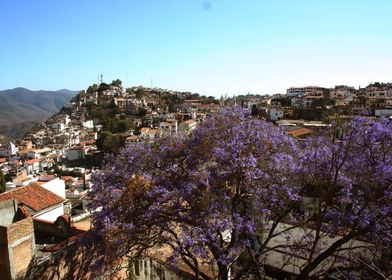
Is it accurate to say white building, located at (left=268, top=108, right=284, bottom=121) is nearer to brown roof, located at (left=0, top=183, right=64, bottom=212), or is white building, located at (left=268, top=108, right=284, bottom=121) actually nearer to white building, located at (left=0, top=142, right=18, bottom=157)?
brown roof, located at (left=0, top=183, right=64, bottom=212)

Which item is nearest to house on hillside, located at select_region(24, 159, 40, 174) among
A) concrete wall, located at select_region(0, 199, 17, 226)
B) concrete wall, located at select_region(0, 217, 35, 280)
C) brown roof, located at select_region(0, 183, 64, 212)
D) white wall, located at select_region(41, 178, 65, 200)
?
white wall, located at select_region(41, 178, 65, 200)

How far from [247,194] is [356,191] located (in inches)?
76.8

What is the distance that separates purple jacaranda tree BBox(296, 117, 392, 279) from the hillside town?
547mm

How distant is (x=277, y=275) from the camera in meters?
9.11

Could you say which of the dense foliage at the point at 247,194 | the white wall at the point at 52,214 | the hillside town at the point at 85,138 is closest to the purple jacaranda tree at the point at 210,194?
the dense foliage at the point at 247,194

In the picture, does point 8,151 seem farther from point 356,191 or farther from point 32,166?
point 356,191

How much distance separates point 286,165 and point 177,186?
2151 mm

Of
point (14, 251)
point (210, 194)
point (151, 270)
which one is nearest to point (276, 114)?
point (151, 270)

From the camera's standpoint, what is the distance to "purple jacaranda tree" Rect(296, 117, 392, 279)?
5340 mm

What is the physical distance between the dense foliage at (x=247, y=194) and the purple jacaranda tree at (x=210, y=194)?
19 millimetres

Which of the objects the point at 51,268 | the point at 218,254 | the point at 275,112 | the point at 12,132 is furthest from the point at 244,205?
the point at 12,132

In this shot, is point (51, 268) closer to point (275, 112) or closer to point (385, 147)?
point (385, 147)

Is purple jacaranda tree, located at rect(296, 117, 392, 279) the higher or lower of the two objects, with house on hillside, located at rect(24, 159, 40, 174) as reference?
higher

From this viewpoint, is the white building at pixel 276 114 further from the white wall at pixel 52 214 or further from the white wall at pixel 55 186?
the white wall at pixel 52 214
